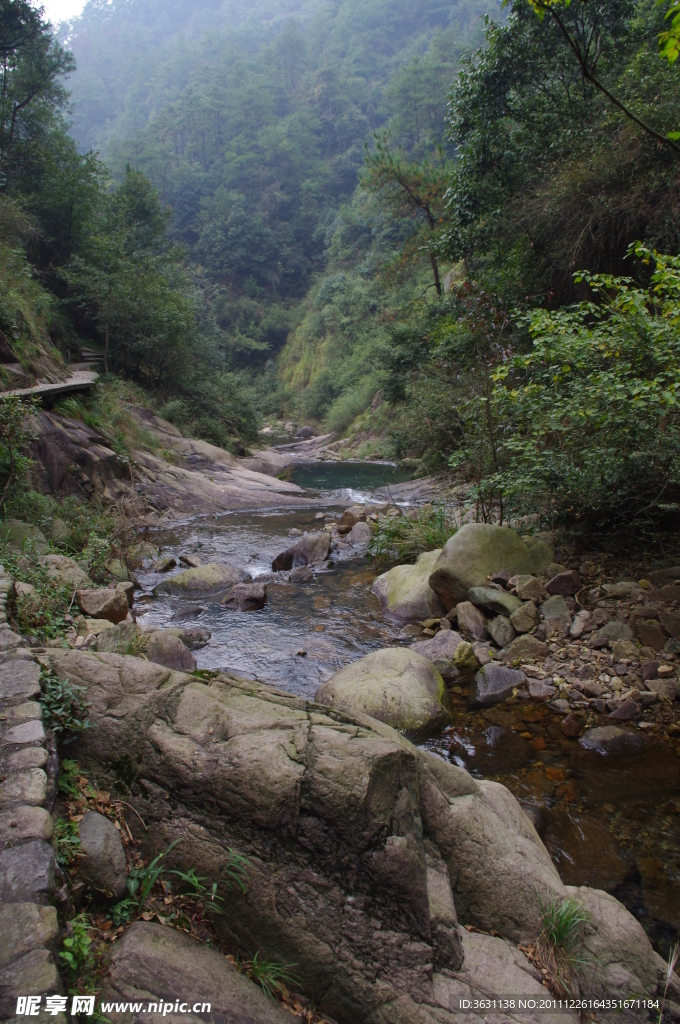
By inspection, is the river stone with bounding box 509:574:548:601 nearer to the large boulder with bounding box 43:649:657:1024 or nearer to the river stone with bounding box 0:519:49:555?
the large boulder with bounding box 43:649:657:1024

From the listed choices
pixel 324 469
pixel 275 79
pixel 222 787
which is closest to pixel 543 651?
pixel 222 787

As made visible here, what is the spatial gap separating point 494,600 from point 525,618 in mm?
406

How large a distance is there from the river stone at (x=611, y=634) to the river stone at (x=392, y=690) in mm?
1556

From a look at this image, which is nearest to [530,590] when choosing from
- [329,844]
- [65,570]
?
[329,844]

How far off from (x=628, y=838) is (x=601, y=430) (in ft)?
12.4

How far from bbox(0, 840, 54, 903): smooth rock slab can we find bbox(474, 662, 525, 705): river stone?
159 inches

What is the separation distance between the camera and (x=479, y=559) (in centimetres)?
676

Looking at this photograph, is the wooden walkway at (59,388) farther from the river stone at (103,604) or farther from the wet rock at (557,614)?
the wet rock at (557,614)

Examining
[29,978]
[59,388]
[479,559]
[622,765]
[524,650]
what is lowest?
[622,765]

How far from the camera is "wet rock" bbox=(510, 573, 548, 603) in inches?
245

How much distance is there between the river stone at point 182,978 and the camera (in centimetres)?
174

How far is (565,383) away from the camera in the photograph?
261 inches

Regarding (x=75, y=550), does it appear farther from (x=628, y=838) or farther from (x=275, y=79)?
(x=275, y=79)

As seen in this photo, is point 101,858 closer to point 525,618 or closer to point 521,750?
point 521,750
